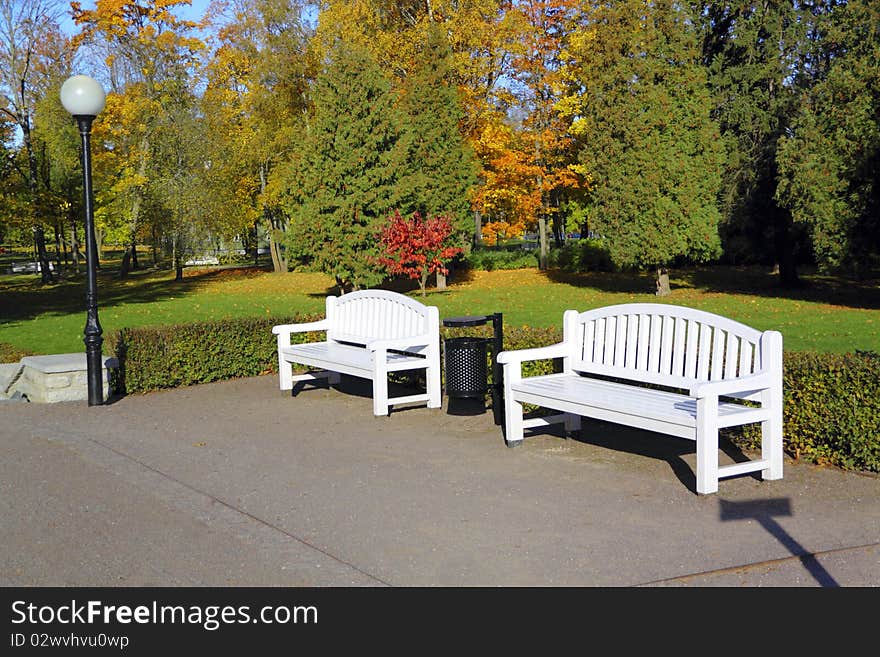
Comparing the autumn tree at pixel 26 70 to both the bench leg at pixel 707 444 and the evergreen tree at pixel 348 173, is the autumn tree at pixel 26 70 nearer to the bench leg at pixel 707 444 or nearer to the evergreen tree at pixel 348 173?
the evergreen tree at pixel 348 173

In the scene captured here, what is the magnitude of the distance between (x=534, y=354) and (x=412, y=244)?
757 inches

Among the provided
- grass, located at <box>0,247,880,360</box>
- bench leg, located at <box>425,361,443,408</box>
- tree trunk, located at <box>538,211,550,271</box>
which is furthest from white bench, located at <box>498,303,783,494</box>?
tree trunk, located at <box>538,211,550,271</box>

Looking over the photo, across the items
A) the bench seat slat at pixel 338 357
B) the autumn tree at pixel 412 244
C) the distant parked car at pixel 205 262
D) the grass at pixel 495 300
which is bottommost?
the grass at pixel 495 300

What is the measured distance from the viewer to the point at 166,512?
18.5 feet

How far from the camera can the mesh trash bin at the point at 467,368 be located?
816 centimetres

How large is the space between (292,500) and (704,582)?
273 cm

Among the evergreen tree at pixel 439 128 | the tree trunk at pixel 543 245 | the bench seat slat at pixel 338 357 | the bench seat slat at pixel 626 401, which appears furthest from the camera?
the tree trunk at pixel 543 245

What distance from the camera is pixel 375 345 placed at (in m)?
8.66

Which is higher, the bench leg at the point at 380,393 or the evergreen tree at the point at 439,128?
the evergreen tree at the point at 439,128

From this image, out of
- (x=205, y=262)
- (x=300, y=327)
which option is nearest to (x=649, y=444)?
(x=300, y=327)

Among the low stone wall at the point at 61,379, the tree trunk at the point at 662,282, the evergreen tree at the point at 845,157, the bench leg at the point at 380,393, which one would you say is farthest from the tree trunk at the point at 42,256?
the bench leg at the point at 380,393

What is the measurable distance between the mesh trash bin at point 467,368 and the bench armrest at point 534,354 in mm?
636

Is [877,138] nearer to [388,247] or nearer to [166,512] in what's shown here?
[388,247]
